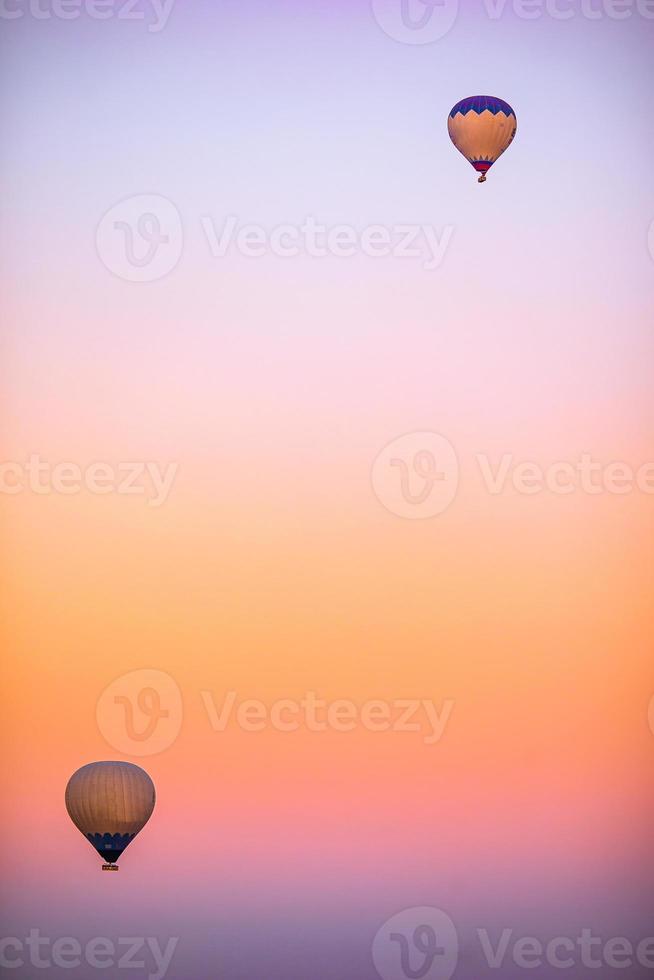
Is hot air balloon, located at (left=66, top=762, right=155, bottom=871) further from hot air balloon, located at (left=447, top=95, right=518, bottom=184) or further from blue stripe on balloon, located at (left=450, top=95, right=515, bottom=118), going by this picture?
blue stripe on balloon, located at (left=450, top=95, right=515, bottom=118)

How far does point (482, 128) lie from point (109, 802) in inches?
336

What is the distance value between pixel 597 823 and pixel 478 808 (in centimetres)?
150

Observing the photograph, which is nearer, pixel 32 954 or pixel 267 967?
pixel 32 954

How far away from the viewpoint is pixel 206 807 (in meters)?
18.4

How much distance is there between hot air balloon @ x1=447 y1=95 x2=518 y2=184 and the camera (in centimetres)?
1722

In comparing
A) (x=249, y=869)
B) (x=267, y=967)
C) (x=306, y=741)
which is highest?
(x=306, y=741)

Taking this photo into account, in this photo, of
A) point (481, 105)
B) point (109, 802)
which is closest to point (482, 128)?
point (481, 105)

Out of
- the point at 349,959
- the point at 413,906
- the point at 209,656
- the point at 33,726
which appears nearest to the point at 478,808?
the point at 413,906

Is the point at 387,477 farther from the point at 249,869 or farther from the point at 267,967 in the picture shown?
the point at 267,967

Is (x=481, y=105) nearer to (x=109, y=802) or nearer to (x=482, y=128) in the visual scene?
(x=482, y=128)

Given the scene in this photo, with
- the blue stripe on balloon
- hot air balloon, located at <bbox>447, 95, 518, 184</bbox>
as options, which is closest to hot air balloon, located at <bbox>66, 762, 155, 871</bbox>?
hot air balloon, located at <bbox>447, 95, 518, 184</bbox>

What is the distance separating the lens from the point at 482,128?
17.3m

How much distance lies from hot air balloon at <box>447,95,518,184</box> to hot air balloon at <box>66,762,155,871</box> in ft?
25.7

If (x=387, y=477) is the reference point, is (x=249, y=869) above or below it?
below
